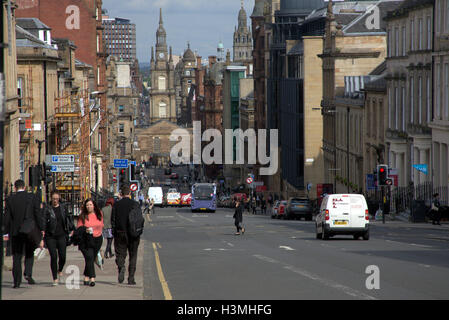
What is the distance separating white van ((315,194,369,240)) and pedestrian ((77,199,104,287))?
51.1 ft

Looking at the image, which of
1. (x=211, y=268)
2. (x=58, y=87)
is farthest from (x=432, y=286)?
(x=58, y=87)

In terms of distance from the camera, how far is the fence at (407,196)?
164 feet

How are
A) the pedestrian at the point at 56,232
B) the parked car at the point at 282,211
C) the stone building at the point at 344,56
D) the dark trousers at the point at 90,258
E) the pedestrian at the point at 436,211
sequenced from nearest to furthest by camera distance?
the dark trousers at the point at 90,258
the pedestrian at the point at 56,232
the pedestrian at the point at 436,211
the parked car at the point at 282,211
the stone building at the point at 344,56

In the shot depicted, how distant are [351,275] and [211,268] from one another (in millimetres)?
3637

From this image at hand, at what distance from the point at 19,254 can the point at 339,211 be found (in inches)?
662

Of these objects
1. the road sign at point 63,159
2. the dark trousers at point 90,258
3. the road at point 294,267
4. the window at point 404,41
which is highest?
the window at point 404,41

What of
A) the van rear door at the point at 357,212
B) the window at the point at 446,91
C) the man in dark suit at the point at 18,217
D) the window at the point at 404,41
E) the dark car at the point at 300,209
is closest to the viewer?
the man in dark suit at the point at 18,217

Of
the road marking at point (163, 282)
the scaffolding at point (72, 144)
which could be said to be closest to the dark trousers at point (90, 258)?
the road marking at point (163, 282)

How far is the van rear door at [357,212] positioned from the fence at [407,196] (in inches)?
622

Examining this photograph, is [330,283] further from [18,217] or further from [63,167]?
[63,167]

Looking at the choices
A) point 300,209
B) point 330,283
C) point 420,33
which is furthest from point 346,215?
point 300,209

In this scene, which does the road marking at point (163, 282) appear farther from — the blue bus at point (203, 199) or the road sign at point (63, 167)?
the blue bus at point (203, 199)

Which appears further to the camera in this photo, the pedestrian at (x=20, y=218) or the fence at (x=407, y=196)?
the fence at (x=407, y=196)
